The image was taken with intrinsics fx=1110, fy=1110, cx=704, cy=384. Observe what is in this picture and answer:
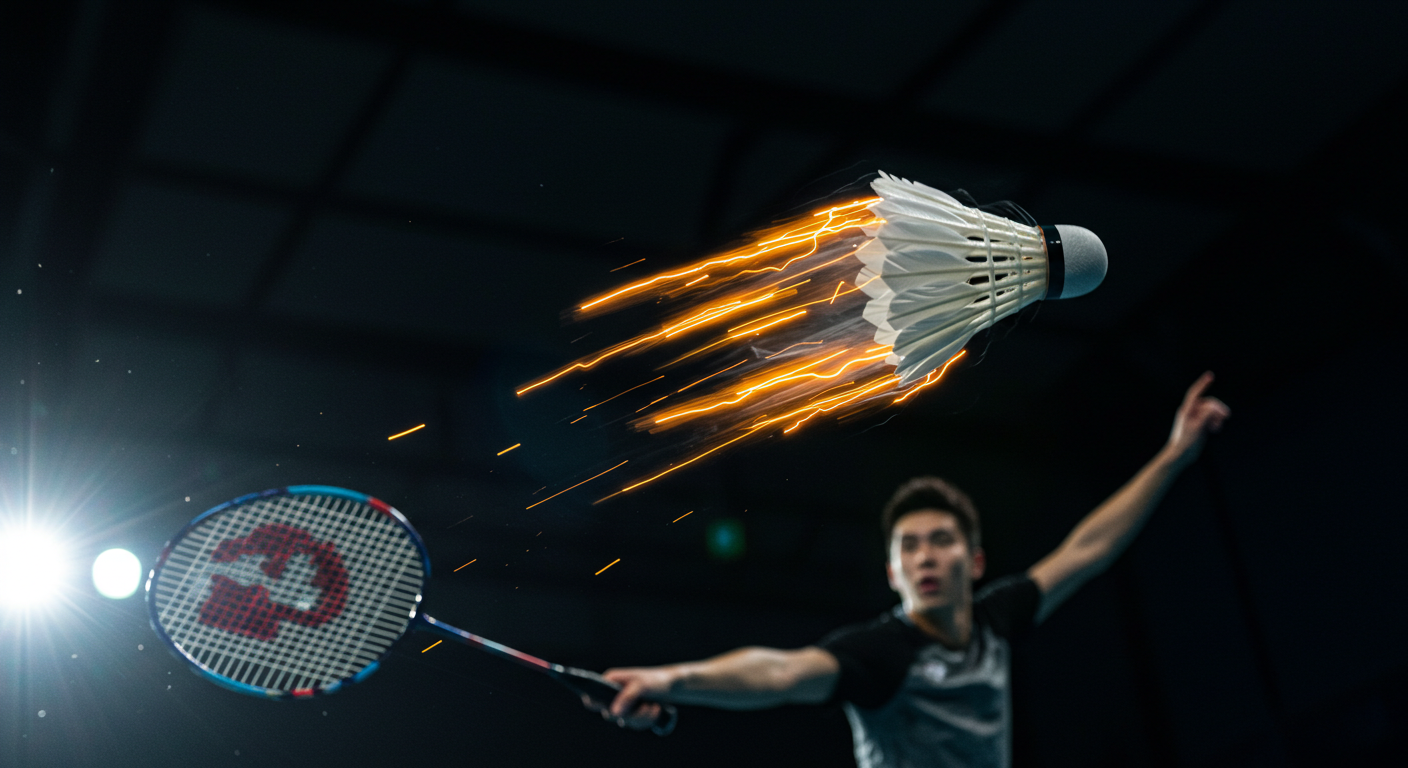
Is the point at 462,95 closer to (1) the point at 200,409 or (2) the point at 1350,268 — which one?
(1) the point at 200,409

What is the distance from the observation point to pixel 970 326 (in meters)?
2.94

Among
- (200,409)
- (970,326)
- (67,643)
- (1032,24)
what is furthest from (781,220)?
(67,643)

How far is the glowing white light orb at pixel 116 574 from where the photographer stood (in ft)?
13.3

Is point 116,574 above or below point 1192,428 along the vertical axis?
below

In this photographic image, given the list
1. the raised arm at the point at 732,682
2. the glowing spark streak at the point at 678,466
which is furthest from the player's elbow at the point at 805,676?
the glowing spark streak at the point at 678,466

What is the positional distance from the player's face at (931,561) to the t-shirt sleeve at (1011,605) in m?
0.10

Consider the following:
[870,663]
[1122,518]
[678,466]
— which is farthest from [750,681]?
[678,466]

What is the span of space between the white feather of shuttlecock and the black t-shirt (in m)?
1.90

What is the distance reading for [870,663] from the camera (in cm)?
446

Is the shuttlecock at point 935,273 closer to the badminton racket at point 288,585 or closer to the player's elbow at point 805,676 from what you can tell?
the player's elbow at point 805,676

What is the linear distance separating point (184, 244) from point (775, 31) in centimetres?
307

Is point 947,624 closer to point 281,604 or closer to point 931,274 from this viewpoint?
point 931,274

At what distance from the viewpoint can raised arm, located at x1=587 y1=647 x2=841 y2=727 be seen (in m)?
2.79

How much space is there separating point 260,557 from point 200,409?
2465 millimetres
